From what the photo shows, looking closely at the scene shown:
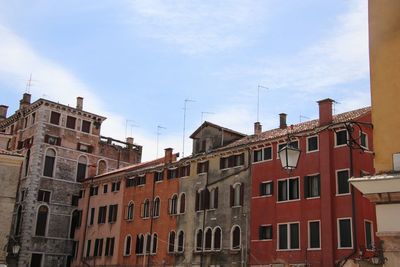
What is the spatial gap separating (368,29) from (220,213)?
85.1 feet

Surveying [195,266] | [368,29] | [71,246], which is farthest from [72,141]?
[368,29]

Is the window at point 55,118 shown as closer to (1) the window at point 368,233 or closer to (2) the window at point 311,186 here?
(2) the window at point 311,186

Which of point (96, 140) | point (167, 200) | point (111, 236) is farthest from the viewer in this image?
point (96, 140)

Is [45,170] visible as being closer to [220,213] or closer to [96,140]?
[96,140]

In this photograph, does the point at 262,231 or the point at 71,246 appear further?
the point at 71,246

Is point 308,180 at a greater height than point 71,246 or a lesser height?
greater

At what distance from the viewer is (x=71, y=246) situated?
47.2 m

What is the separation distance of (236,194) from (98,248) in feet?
50.6

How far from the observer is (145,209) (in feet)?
131

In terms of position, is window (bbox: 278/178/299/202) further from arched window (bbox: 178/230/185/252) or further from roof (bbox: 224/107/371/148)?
arched window (bbox: 178/230/185/252)

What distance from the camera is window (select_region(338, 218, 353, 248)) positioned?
25.9m

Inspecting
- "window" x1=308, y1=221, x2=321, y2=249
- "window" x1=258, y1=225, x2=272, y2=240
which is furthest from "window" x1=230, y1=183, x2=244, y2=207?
"window" x1=308, y1=221, x2=321, y2=249

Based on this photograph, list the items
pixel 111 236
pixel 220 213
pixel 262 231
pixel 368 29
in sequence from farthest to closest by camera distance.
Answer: pixel 111 236 < pixel 220 213 < pixel 262 231 < pixel 368 29

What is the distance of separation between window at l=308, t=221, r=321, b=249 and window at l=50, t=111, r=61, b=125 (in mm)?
27800
